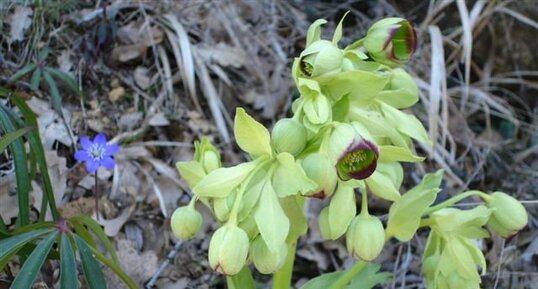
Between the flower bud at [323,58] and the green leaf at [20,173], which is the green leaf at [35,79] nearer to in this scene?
the green leaf at [20,173]

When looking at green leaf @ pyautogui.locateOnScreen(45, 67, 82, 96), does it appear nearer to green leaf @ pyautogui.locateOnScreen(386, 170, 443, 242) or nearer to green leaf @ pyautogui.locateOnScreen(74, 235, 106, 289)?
green leaf @ pyautogui.locateOnScreen(74, 235, 106, 289)

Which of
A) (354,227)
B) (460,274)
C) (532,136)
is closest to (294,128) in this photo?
(354,227)

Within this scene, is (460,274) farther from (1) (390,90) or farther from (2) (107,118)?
(2) (107,118)

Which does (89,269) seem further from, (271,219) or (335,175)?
(335,175)

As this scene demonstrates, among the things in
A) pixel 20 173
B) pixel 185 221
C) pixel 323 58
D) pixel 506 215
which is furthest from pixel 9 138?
pixel 506 215

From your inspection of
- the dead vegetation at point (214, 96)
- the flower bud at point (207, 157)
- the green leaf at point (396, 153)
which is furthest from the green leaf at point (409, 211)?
the dead vegetation at point (214, 96)
